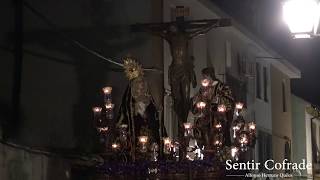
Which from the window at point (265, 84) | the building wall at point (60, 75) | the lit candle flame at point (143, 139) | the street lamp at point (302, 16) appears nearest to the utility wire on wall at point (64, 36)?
the building wall at point (60, 75)

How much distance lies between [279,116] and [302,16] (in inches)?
827

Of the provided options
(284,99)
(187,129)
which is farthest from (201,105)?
(284,99)

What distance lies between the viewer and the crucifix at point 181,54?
11984mm

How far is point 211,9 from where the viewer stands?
19203 mm

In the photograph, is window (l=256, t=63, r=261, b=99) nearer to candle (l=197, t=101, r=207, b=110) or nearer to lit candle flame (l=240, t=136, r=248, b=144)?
lit candle flame (l=240, t=136, r=248, b=144)

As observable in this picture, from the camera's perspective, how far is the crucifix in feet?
39.3

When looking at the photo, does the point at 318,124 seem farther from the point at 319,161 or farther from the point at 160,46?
the point at 160,46

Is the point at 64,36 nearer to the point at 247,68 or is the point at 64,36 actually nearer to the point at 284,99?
the point at 247,68

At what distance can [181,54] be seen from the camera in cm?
1220

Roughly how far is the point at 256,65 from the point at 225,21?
13476 millimetres

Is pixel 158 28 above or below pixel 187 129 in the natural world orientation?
above

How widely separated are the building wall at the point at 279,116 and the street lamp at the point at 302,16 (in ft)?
63.8

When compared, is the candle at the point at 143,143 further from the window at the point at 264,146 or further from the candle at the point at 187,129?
the window at the point at 264,146

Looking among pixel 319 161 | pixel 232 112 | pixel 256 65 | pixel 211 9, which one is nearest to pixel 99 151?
pixel 232 112
